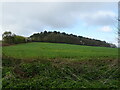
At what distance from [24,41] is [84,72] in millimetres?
23106

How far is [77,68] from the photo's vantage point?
371 inches

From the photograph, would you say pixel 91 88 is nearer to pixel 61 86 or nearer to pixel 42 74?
pixel 61 86

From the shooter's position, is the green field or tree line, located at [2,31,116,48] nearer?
the green field

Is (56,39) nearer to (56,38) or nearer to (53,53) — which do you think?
(56,38)

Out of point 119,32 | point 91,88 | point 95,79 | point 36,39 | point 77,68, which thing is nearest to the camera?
point 91,88

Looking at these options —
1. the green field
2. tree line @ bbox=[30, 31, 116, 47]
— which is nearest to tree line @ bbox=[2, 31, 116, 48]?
tree line @ bbox=[30, 31, 116, 47]

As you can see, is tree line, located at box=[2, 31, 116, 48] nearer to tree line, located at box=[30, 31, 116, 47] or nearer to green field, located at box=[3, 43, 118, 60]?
tree line, located at box=[30, 31, 116, 47]

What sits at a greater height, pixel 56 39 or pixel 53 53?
pixel 56 39

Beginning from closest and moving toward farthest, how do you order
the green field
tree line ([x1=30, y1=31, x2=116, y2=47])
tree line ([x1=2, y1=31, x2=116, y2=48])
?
the green field
tree line ([x1=2, y1=31, x2=116, y2=48])
tree line ([x1=30, y1=31, x2=116, y2=47])

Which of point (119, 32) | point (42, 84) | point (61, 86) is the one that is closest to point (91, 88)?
point (61, 86)

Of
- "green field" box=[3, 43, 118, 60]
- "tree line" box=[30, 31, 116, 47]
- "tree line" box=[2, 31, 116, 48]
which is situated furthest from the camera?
"tree line" box=[30, 31, 116, 47]

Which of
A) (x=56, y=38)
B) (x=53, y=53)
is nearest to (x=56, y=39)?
(x=56, y=38)

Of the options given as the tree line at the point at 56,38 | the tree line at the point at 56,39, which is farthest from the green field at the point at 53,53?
the tree line at the point at 56,38

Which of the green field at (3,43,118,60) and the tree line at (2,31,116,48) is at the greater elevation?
the tree line at (2,31,116,48)
